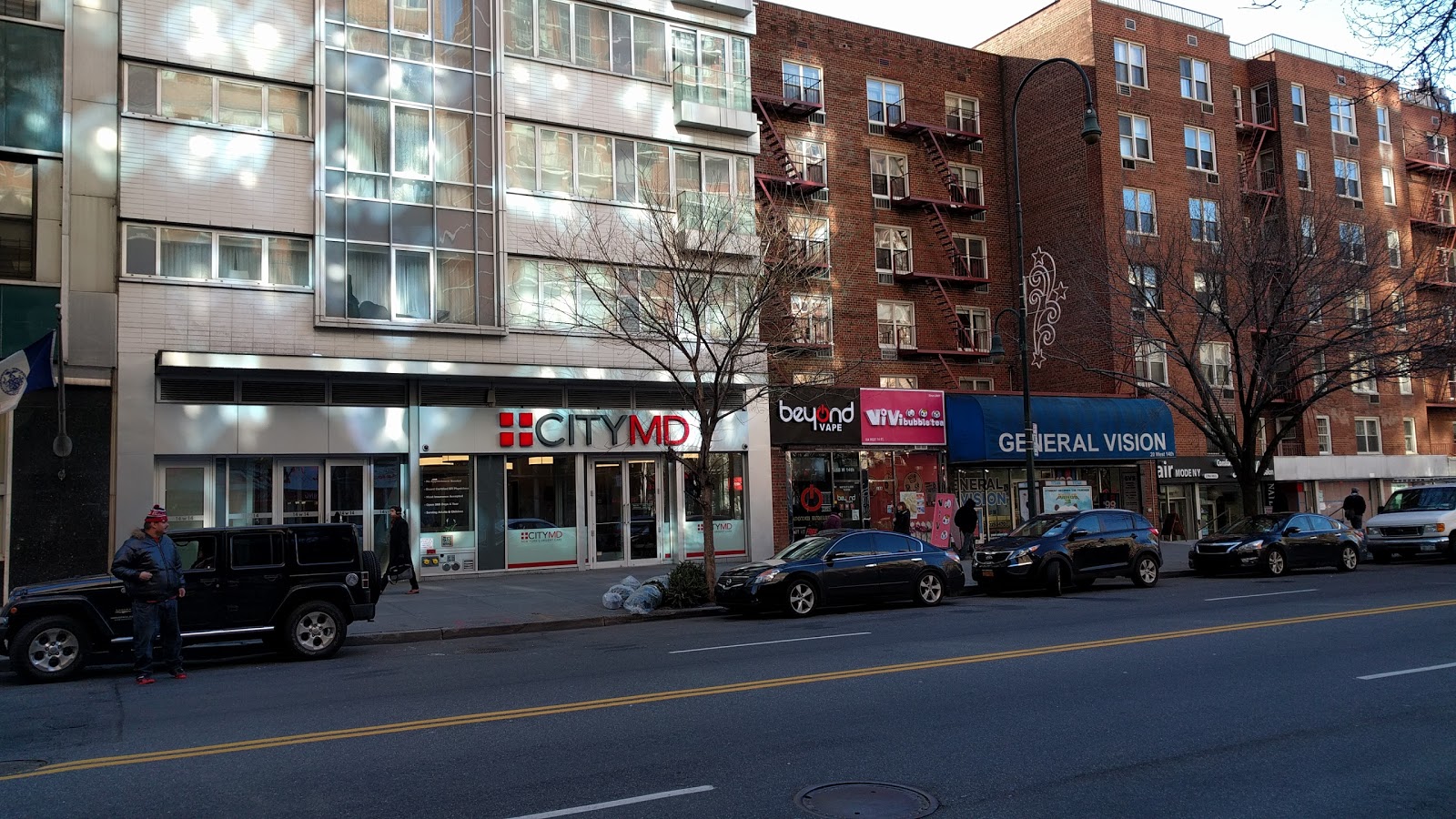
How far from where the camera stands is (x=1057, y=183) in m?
35.3

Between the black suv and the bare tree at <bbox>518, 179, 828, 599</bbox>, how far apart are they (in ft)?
20.2

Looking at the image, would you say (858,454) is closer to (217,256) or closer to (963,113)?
(963,113)

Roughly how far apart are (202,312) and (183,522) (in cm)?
429

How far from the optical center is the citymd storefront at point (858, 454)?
89.8 ft

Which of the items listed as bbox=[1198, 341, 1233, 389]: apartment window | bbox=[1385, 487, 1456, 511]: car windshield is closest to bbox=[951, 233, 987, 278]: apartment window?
bbox=[1198, 341, 1233, 389]: apartment window

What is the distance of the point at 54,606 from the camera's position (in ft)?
38.1

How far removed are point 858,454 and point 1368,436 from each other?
2718cm

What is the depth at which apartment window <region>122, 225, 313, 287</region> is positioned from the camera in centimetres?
2009

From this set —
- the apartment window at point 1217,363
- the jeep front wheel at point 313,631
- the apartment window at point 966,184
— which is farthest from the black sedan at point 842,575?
the apartment window at point 1217,363

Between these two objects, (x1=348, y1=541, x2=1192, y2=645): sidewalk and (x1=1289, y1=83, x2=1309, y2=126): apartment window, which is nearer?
(x1=348, y1=541, x2=1192, y2=645): sidewalk

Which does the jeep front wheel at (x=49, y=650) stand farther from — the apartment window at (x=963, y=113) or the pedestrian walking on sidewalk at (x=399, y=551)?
the apartment window at (x=963, y=113)

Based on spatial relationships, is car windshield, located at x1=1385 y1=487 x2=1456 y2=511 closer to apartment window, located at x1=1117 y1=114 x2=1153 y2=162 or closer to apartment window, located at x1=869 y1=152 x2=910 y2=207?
apartment window, located at x1=1117 y1=114 x2=1153 y2=162

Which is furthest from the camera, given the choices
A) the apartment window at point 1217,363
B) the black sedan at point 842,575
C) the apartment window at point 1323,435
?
the apartment window at point 1323,435

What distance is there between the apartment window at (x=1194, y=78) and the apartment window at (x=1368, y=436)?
15.8 meters
